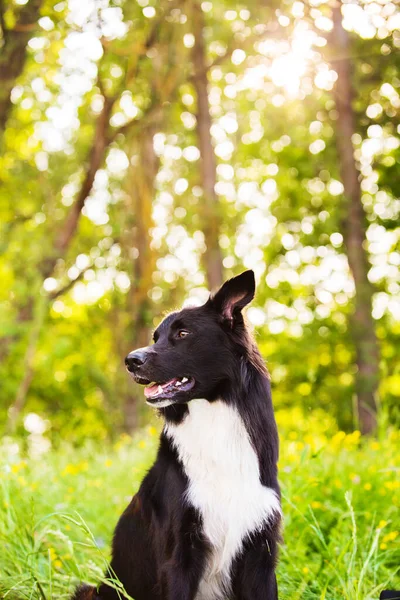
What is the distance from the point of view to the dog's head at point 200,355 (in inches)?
135

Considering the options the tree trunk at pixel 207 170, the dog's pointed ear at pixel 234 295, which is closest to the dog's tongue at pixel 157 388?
the dog's pointed ear at pixel 234 295

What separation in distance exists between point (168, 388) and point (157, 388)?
0.05 metres

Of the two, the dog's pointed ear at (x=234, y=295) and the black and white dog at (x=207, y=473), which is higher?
the dog's pointed ear at (x=234, y=295)

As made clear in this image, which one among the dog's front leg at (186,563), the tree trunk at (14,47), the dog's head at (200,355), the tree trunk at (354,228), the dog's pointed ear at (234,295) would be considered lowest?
the tree trunk at (354,228)

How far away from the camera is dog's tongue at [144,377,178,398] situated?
11.2 feet

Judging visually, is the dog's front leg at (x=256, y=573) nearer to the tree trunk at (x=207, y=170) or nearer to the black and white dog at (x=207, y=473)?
the black and white dog at (x=207, y=473)

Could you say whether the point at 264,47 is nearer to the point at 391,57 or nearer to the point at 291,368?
the point at 391,57

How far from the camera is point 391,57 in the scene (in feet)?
40.1

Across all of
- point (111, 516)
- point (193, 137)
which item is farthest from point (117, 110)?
point (111, 516)

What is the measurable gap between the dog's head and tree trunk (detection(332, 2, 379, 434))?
901 centimetres

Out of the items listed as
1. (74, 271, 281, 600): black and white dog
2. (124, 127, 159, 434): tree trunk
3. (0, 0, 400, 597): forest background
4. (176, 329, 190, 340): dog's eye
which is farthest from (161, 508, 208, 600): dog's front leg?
(124, 127, 159, 434): tree trunk

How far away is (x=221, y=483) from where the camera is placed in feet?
11.1

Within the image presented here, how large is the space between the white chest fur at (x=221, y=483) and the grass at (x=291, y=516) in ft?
1.49

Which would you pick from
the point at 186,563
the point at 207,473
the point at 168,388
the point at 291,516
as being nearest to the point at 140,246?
the point at 291,516
